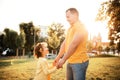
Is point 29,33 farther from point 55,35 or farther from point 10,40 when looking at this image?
point 55,35

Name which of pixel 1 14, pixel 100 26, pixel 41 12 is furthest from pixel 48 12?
pixel 100 26

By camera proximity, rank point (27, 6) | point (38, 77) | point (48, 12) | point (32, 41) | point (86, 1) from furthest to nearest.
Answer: point (32, 41)
point (48, 12)
point (27, 6)
point (86, 1)
point (38, 77)

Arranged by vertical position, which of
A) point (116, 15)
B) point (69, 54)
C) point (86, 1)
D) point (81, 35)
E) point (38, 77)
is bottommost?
point (38, 77)

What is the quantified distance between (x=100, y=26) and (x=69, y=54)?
6.40 m

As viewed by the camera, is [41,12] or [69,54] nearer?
[69,54]

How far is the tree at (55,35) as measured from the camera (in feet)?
57.1

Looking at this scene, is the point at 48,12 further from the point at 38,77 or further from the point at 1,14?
the point at 38,77

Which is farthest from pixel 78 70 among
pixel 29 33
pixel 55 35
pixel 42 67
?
pixel 29 33

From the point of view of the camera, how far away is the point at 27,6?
910cm

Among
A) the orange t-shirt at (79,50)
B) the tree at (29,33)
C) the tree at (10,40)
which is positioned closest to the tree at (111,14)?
the orange t-shirt at (79,50)

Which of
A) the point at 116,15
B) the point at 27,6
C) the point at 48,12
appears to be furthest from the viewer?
the point at 48,12

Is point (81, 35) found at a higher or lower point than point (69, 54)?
higher

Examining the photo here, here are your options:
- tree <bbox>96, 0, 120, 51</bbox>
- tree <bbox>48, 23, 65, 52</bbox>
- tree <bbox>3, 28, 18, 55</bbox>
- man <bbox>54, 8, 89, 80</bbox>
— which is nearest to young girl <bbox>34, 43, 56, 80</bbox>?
man <bbox>54, 8, 89, 80</bbox>

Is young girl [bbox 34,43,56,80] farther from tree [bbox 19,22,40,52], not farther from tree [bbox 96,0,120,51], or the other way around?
tree [bbox 19,22,40,52]
